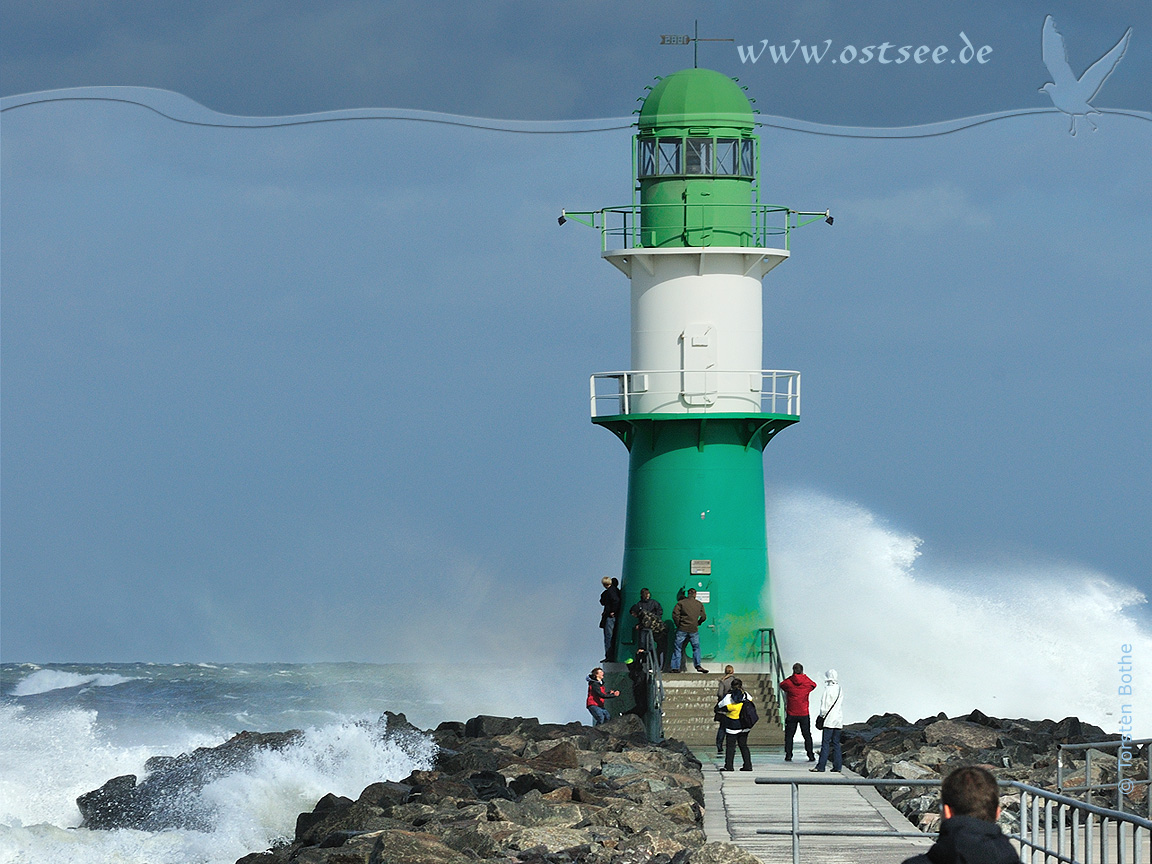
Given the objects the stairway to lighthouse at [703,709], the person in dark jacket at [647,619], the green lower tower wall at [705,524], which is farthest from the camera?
the green lower tower wall at [705,524]

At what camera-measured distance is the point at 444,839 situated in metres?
13.8

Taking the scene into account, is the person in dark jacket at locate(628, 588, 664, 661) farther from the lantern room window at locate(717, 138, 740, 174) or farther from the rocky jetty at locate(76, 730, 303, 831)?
the lantern room window at locate(717, 138, 740, 174)

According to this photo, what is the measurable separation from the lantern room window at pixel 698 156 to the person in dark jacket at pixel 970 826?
63.1ft

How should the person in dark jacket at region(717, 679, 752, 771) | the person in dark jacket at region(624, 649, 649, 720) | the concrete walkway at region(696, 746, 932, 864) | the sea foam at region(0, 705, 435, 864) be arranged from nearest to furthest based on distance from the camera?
the concrete walkway at region(696, 746, 932, 864) → the sea foam at region(0, 705, 435, 864) → the person in dark jacket at region(717, 679, 752, 771) → the person in dark jacket at region(624, 649, 649, 720)

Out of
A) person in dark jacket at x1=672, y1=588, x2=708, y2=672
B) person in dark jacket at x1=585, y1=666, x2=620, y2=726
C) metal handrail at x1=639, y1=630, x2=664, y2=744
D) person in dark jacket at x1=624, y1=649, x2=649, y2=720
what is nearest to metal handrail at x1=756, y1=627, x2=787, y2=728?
person in dark jacket at x1=672, y1=588, x2=708, y2=672

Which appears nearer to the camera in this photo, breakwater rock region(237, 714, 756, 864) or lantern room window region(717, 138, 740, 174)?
breakwater rock region(237, 714, 756, 864)

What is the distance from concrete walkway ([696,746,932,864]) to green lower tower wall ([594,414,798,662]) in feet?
13.4

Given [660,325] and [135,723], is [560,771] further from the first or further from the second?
[135,723]

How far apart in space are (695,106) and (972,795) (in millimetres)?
19596

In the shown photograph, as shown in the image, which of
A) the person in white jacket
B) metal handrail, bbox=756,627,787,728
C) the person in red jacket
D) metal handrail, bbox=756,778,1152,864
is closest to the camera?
metal handrail, bbox=756,778,1152,864

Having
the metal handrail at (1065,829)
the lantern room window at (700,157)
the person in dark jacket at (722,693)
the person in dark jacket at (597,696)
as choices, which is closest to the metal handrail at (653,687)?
the person in dark jacket at (597,696)

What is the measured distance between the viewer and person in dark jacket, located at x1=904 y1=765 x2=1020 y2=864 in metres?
6.07

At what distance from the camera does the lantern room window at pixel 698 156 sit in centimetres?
2484

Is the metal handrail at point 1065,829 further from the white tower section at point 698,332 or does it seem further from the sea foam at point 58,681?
the sea foam at point 58,681
